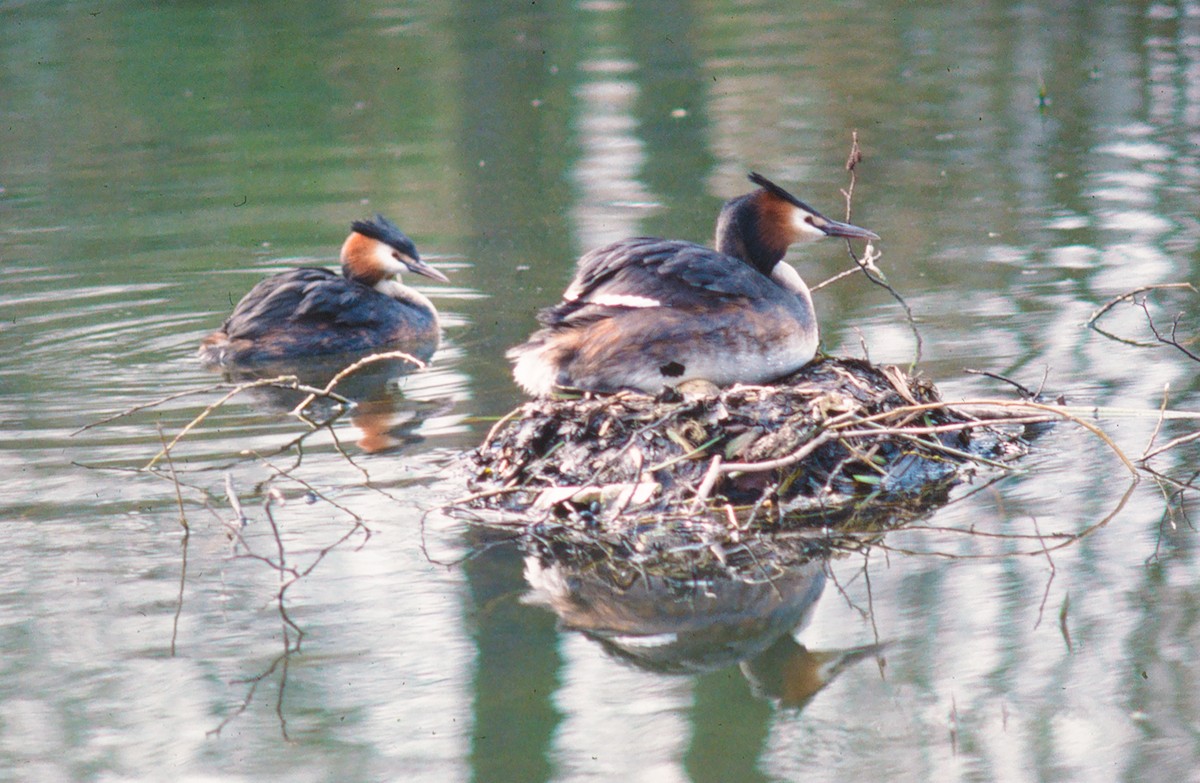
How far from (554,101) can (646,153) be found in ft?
8.19

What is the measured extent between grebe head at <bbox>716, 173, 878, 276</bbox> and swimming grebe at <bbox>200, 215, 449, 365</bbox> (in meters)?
2.14

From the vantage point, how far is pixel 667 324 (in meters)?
6.10

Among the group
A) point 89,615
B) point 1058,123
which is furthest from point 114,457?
point 1058,123

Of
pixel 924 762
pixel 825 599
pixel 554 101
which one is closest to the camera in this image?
pixel 924 762

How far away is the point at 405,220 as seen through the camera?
424 inches

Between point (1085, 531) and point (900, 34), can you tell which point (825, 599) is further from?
point (900, 34)

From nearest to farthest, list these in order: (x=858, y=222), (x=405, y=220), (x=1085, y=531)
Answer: (x=1085, y=531) < (x=858, y=222) < (x=405, y=220)

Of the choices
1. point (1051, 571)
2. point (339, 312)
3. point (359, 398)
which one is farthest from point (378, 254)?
point (1051, 571)

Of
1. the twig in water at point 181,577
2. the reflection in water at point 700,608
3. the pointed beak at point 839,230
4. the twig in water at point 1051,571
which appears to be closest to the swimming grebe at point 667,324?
the pointed beak at point 839,230

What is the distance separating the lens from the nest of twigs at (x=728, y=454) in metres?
5.38

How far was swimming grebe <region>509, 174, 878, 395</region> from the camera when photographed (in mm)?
6102

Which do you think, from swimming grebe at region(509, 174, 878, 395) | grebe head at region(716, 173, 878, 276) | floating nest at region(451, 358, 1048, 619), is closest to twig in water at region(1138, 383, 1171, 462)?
floating nest at region(451, 358, 1048, 619)

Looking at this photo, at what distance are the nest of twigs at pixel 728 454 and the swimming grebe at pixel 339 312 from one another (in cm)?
244

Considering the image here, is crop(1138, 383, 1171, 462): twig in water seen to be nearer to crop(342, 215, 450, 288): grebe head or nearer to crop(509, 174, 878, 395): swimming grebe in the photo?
crop(509, 174, 878, 395): swimming grebe
